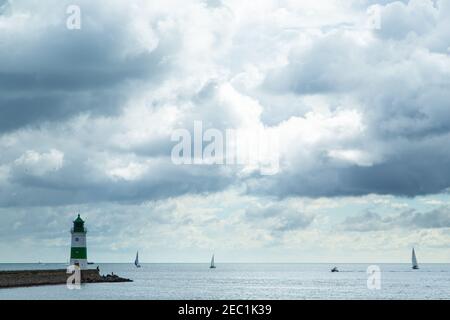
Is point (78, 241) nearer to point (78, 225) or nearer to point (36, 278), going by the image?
point (78, 225)

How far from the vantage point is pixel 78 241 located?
116m

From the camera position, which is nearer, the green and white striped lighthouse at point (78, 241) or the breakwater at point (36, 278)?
the breakwater at point (36, 278)

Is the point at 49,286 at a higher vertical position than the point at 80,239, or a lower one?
lower

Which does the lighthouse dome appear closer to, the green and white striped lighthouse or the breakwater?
the green and white striped lighthouse

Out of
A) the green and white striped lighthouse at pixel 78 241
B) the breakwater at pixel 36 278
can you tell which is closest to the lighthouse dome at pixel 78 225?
the green and white striped lighthouse at pixel 78 241

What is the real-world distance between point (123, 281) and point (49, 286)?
38393mm

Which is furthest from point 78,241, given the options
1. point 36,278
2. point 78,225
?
point 36,278

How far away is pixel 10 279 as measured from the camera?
11488 centimetres

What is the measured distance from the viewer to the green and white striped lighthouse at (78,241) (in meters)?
115

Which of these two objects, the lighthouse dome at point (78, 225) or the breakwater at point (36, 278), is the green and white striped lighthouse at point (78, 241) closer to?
the lighthouse dome at point (78, 225)
